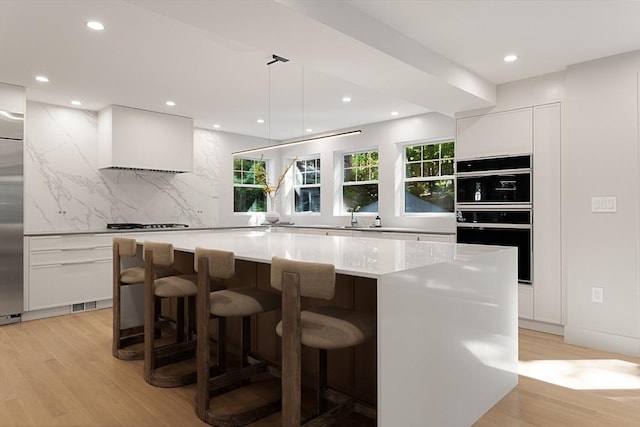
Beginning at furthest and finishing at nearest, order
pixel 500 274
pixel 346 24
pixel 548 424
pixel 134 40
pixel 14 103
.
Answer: pixel 14 103
pixel 134 40
pixel 346 24
pixel 500 274
pixel 548 424

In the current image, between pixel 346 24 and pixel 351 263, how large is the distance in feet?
5.28

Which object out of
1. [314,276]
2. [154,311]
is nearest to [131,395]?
[154,311]

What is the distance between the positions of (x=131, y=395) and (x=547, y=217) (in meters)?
3.78

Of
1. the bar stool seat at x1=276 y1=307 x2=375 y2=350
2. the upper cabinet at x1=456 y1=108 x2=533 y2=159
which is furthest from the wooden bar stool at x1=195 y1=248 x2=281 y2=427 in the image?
the upper cabinet at x1=456 y1=108 x2=533 y2=159

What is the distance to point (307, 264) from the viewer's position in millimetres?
1685

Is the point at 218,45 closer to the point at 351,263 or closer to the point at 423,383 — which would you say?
the point at 351,263

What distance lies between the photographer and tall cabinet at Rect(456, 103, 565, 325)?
3.77 metres

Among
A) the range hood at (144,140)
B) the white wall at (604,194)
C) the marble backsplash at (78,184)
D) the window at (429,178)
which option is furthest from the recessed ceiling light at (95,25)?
the window at (429,178)

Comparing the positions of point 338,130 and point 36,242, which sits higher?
point 338,130

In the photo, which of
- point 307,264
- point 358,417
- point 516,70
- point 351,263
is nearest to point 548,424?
point 358,417

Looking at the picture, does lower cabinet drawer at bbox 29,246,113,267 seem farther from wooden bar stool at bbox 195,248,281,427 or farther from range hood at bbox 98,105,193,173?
wooden bar stool at bbox 195,248,281,427

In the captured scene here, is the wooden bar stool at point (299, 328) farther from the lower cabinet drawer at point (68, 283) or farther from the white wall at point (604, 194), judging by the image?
the lower cabinet drawer at point (68, 283)

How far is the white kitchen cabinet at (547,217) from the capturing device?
3.76m

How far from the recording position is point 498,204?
4086mm
